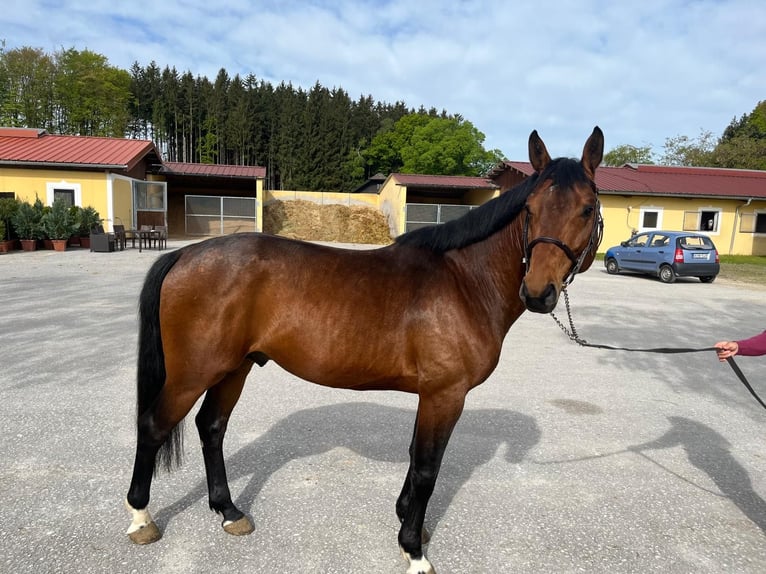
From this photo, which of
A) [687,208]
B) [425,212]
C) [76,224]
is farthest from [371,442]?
[687,208]

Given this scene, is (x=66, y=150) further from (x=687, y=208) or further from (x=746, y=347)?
(x=687, y=208)

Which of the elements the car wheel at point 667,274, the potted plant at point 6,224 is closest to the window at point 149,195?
the potted plant at point 6,224

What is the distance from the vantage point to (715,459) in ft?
12.0

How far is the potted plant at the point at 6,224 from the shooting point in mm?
17000

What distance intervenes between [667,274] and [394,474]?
616 inches

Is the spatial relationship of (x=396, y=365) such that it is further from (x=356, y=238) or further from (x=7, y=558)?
(x=356, y=238)

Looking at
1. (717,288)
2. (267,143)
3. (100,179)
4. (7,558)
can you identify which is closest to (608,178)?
(717,288)

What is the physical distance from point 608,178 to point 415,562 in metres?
29.6

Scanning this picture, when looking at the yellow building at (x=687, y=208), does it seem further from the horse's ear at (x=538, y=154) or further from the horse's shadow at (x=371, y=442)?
the horse's ear at (x=538, y=154)

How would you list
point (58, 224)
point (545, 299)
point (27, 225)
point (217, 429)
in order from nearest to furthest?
1. point (545, 299)
2. point (217, 429)
3. point (27, 225)
4. point (58, 224)

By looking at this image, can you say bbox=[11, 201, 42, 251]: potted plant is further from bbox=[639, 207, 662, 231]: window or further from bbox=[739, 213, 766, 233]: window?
bbox=[739, 213, 766, 233]: window

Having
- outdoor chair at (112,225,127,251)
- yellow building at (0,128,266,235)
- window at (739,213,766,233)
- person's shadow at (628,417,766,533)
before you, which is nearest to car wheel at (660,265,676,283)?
person's shadow at (628,417,766,533)

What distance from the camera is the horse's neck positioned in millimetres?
2459

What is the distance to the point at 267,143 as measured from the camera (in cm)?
6091
